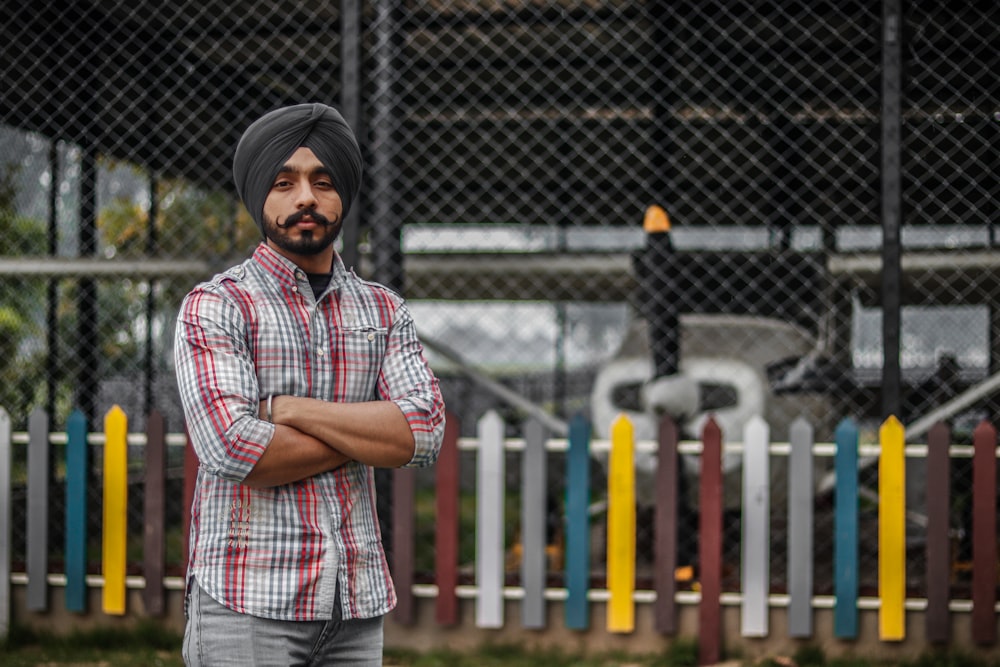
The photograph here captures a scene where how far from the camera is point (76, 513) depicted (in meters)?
4.44

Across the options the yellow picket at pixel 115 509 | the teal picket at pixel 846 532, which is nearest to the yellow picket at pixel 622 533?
the teal picket at pixel 846 532

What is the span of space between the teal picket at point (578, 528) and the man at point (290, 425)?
2569 millimetres

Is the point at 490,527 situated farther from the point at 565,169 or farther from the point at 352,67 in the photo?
the point at 565,169

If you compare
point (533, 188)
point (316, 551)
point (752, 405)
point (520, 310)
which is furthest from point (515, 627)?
point (520, 310)

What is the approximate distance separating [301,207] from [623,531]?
2949 mm

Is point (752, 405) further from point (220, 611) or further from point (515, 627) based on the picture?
point (220, 611)

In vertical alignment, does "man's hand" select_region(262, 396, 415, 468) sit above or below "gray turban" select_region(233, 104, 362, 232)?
below

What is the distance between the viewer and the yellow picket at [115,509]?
435 centimetres

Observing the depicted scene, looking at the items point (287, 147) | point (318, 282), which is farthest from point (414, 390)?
point (287, 147)

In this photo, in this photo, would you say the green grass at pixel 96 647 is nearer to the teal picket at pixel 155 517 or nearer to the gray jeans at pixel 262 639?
the teal picket at pixel 155 517

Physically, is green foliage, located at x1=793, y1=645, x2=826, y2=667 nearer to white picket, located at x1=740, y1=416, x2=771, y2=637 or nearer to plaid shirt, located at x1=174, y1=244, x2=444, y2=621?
white picket, located at x1=740, y1=416, x2=771, y2=637

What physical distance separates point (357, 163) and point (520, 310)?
9.88 metres

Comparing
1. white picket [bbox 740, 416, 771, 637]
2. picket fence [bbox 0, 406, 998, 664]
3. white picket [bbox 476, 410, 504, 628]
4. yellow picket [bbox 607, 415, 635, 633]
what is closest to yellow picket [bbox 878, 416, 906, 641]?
picket fence [bbox 0, 406, 998, 664]

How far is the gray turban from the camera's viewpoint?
1.60 metres
